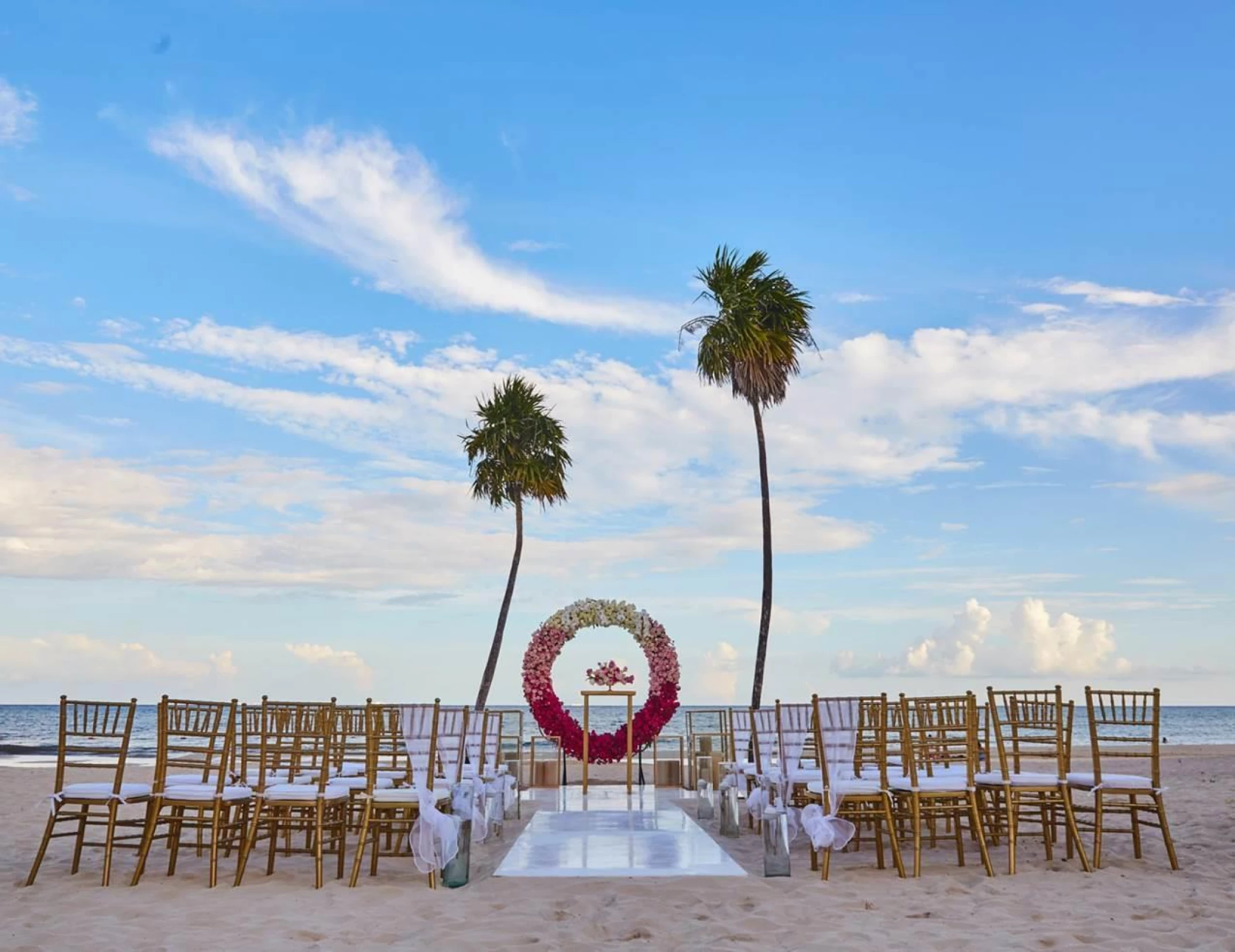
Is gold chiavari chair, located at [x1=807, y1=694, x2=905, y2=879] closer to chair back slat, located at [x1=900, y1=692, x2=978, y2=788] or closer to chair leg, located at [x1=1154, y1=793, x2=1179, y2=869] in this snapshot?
chair back slat, located at [x1=900, y1=692, x2=978, y2=788]

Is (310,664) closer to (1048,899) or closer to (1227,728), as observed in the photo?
(1048,899)

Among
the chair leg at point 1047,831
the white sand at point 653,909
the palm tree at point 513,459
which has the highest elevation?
the palm tree at point 513,459

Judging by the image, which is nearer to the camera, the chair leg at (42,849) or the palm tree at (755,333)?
the chair leg at (42,849)

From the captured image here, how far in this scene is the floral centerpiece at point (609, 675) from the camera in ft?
46.9

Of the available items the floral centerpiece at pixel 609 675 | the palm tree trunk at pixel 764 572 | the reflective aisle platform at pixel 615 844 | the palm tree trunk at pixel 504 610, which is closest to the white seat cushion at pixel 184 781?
the reflective aisle platform at pixel 615 844

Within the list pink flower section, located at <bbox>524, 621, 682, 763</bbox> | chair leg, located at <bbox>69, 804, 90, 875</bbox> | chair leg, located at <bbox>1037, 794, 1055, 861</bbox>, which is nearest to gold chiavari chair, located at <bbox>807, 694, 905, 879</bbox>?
chair leg, located at <bbox>1037, 794, 1055, 861</bbox>

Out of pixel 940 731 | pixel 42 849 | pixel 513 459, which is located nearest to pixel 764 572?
pixel 513 459

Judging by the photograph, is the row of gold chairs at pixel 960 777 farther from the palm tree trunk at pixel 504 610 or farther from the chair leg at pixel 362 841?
the palm tree trunk at pixel 504 610

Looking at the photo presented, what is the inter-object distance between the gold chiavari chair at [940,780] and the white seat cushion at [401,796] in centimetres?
319

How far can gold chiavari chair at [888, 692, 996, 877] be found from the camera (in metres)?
7.12

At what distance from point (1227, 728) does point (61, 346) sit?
2287 inches

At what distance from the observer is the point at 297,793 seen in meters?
7.11

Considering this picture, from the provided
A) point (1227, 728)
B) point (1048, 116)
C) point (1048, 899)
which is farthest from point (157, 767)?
point (1227, 728)

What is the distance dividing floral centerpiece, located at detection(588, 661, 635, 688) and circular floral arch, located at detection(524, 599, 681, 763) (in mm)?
1221
